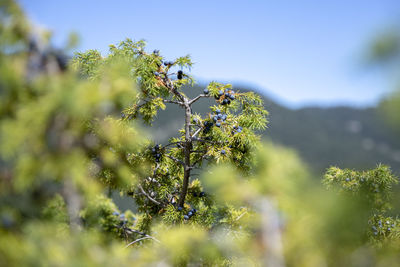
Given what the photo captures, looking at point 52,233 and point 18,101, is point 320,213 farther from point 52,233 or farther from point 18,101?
point 18,101

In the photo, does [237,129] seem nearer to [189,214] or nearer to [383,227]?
[189,214]

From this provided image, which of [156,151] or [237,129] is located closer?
[237,129]

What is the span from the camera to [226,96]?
3424mm

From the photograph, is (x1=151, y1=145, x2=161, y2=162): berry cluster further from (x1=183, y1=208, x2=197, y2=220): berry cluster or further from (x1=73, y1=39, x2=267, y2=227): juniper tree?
(x1=183, y1=208, x2=197, y2=220): berry cluster

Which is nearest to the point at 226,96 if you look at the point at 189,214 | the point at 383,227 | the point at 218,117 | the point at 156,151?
the point at 218,117

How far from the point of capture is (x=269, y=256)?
114 centimetres

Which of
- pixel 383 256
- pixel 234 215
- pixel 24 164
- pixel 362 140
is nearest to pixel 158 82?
pixel 234 215

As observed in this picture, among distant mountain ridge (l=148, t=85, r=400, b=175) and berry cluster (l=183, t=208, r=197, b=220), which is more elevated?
distant mountain ridge (l=148, t=85, r=400, b=175)

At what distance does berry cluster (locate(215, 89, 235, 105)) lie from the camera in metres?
3.41

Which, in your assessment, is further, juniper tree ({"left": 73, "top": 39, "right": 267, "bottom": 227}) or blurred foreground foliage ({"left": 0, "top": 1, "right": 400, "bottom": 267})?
juniper tree ({"left": 73, "top": 39, "right": 267, "bottom": 227})

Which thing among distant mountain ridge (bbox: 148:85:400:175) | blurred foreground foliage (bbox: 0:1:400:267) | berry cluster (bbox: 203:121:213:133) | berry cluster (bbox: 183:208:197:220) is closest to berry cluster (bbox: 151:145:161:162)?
berry cluster (bbox: 203:121:213:133)

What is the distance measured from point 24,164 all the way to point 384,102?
1.43 meters

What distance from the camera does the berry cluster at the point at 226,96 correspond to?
341 cm

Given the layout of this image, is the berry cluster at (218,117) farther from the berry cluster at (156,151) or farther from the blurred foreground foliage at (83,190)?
the blurred foreground foliage at (83,190)
